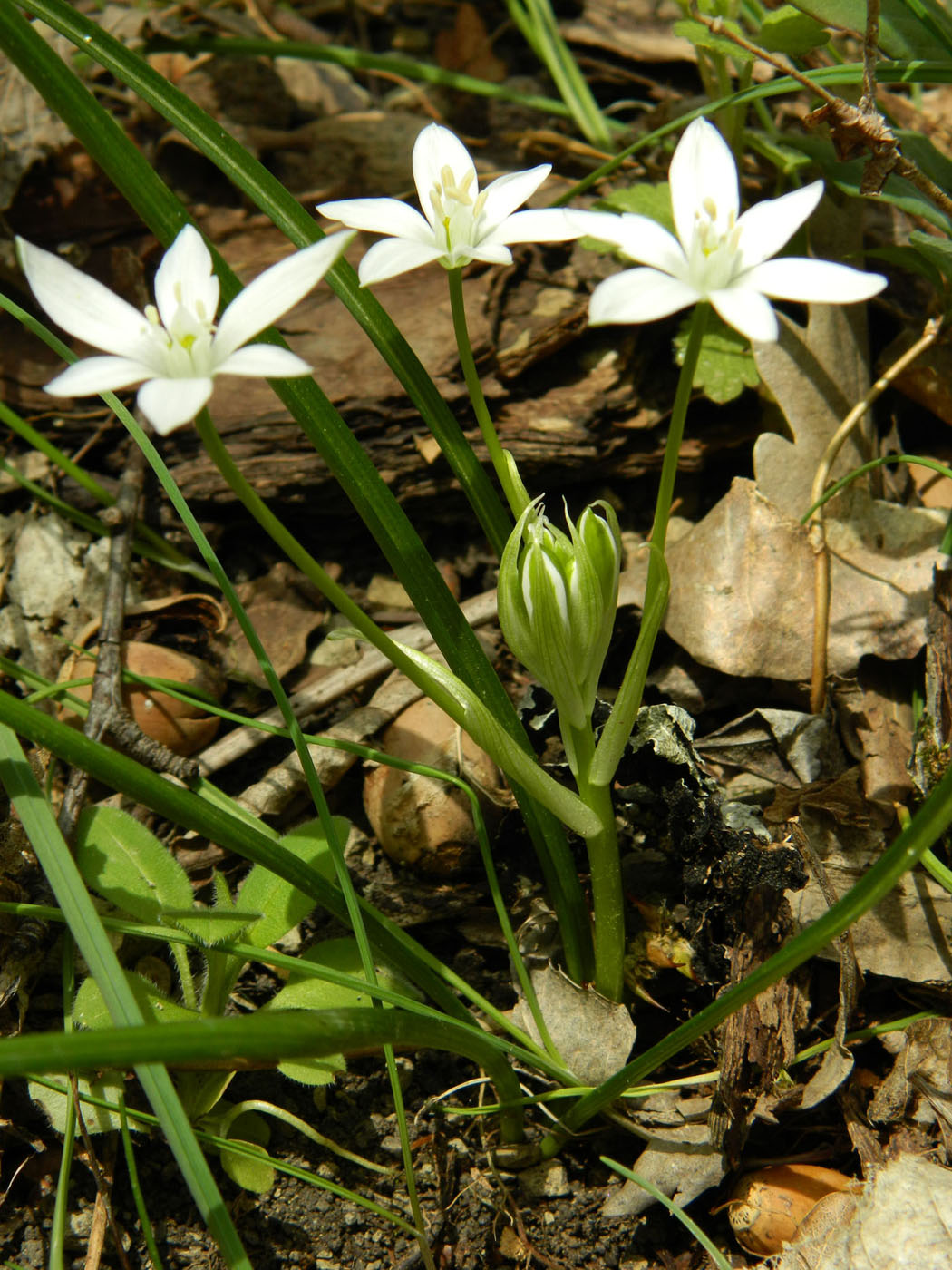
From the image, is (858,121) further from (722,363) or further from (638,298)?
(638,298)

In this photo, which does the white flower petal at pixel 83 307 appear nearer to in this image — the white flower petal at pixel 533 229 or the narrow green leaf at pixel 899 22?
the white flower petal at pixel 533 229

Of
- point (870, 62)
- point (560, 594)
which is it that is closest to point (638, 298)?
point (560, 594)

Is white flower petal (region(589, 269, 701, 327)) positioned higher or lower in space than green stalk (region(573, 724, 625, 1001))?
A: higher

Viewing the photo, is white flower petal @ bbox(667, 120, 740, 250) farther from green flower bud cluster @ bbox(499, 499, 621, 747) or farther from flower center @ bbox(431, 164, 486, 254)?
green flower bud cluster @ bbox(499, 499, 621, 747)

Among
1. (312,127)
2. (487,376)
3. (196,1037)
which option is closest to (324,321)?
(487,376)

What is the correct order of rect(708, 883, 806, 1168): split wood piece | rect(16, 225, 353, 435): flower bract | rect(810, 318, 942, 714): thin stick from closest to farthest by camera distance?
rect(16, 225, 353, 435): flower bract → rect(708, 883, 806, 1168): split wood piece → rect(810, 318, 942, 714): thin stick

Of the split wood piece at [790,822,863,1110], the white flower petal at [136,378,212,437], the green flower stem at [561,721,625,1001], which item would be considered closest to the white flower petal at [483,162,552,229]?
the white flower petal at [136,378,212,437]
